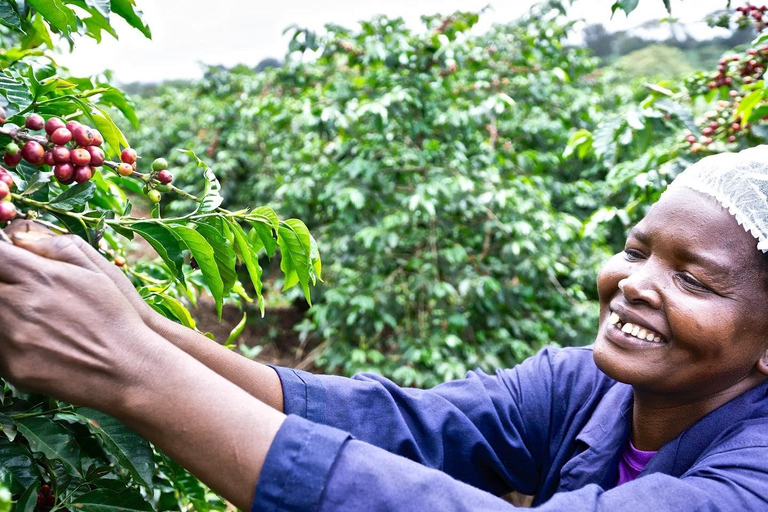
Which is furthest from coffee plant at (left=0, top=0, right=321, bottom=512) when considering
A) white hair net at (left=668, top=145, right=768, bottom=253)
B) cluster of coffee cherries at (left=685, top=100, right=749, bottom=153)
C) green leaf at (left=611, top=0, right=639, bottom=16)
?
cluster of coffee cherries at (left=685, top=100, right=749, bottom=153)

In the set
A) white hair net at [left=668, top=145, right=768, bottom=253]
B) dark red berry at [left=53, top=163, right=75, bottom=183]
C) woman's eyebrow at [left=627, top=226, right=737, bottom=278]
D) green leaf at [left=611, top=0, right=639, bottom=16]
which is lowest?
woman's eyebrow at [left=627, top=226, right=737, bottom=278]

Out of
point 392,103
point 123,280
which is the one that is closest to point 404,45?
point 392,103

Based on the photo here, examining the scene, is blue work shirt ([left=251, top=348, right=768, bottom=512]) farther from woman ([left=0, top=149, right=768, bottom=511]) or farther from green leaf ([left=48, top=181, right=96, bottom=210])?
green leaf ([left=48, top=181, right=96, bottom=210])

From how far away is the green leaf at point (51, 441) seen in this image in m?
1.02

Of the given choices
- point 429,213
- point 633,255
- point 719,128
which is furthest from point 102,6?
point 429,213

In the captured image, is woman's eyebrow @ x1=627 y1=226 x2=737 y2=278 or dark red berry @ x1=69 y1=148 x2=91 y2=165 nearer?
dark red berry @ x1=69 y1=148 x2=91 y2=165

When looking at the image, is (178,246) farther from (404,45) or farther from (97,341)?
(404,45)

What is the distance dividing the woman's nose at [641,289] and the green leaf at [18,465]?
3.35ft

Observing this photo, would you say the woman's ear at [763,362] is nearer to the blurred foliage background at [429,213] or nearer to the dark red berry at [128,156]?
the dark red berry at [128,156]

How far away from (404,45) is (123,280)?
342 cm

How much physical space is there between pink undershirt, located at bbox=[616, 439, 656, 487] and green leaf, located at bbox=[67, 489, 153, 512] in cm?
97

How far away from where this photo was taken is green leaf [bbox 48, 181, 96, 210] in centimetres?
97

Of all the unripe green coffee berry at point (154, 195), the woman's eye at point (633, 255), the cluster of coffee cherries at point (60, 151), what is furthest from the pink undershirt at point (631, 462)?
the cluster of coffee cherries at point (60, 151)

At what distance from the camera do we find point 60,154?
36.9 inches
